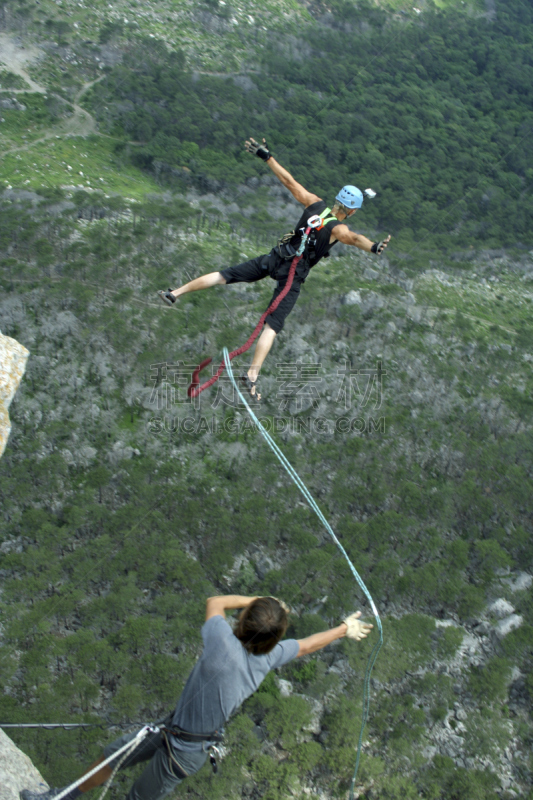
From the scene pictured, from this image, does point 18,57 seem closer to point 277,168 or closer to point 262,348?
point 277,168

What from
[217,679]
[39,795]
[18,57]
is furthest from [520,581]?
[18,57]

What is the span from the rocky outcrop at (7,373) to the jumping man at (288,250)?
113 inches

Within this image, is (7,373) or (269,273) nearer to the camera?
(269,273)

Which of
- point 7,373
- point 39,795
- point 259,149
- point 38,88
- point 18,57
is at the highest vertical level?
point 259,149

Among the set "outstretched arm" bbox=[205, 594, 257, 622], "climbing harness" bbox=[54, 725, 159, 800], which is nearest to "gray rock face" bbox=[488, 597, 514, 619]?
"climbing harness" bbox=[54, 725, 159, 800]

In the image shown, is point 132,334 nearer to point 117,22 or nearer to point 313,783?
point 313,783

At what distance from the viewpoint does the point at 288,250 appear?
237 inches

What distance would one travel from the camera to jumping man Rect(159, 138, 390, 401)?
5746 mm

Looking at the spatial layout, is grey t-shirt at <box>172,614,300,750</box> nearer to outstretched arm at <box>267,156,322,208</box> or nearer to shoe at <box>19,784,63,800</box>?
shoe at <box>19,784,63,800</box>

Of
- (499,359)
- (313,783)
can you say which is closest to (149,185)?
(499,359)

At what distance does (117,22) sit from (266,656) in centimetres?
5297

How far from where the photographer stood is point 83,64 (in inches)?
1576

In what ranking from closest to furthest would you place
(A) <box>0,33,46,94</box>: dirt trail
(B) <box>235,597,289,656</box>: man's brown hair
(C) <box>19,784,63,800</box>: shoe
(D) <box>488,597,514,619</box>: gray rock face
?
(B) <box>235,597,289,656</box>: man's brown hair < (C) <box>19,784,63,800</box>: shoe < (D) <box>488,597,514,619</box>: gray rock face < (A) <box>0,33,46,94</box>: dirt trail

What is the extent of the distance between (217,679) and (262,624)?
42cm
